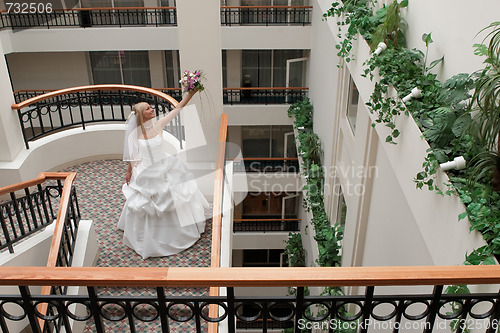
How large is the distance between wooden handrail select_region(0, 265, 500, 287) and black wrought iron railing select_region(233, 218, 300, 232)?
461 inches

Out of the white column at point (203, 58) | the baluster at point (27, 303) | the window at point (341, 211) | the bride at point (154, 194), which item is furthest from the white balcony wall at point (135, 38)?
the baluster at point (27, 303)

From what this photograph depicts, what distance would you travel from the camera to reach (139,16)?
13.8 m

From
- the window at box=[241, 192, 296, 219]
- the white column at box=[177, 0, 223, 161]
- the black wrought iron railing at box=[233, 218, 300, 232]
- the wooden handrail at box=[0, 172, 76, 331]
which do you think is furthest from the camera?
the window at box=[241, 192, 296, 219]

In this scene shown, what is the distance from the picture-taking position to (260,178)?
14.0 m

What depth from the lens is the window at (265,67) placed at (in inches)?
553

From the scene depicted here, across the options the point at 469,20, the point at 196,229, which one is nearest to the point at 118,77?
the point at 196,229

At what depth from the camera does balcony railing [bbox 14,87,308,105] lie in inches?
541

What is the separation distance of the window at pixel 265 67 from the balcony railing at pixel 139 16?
104 centimetres

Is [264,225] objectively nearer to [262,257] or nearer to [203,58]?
[262,257]

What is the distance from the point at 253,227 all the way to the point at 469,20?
1128 cm

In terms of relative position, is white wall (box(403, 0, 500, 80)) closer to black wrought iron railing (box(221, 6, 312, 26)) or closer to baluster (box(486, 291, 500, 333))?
baluster (box(486, 291, 500, 333))

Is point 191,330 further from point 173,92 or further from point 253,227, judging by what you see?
point 173,92

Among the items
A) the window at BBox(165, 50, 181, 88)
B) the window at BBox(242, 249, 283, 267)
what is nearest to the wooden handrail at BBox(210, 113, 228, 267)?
the window at BBox(165, 50, 181, 88)

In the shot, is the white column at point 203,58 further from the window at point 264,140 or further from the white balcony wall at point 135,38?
the window at point 264,140
